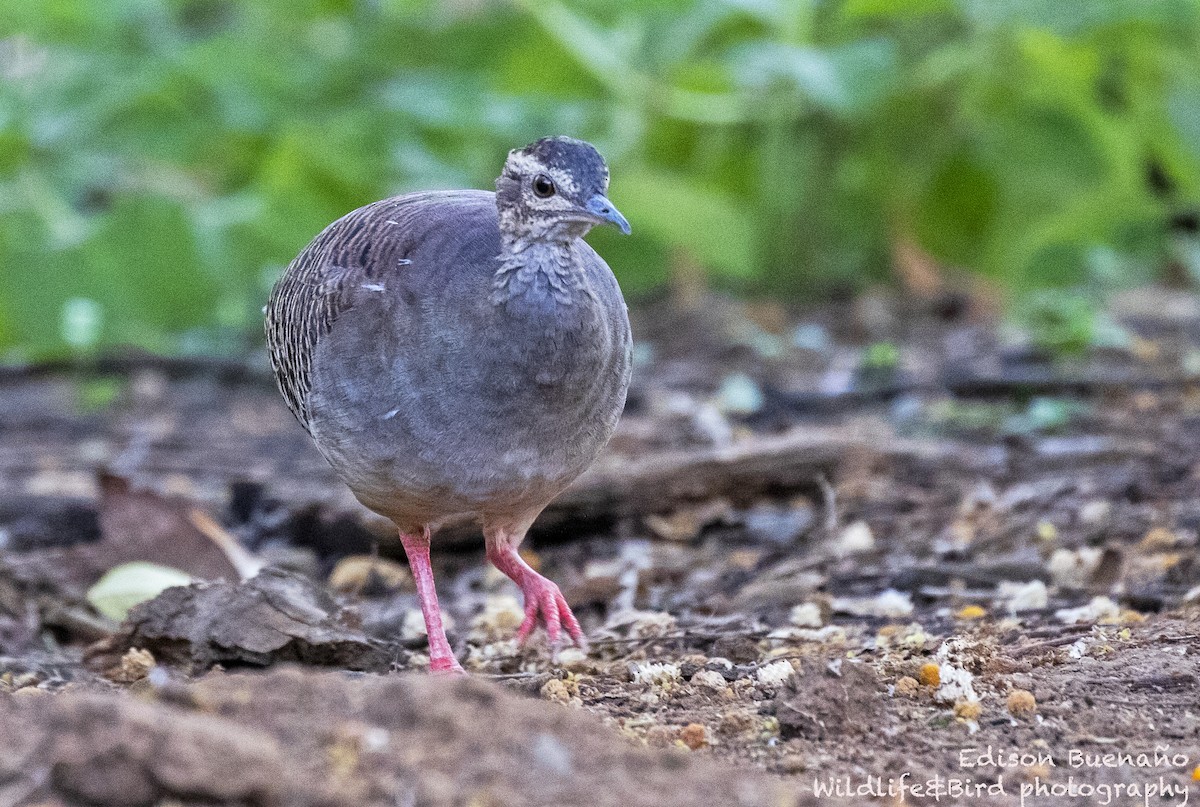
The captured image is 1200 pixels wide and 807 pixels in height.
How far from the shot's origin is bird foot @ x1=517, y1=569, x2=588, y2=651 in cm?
464

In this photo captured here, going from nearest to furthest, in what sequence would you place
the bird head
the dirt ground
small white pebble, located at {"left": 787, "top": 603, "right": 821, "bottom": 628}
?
the dirt ground → the bird head → small white pebble, located at {"left": 787, "top": 603, "right": 821, "bottom": 628}

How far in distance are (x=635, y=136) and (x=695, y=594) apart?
180 inches

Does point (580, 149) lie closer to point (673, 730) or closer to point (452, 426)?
point (452, 426)

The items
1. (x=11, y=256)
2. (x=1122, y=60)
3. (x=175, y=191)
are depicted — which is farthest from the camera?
(x=175, y=191)

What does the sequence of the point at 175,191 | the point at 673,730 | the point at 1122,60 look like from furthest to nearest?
the point at 175,191 → the point at 1122,60 → the point at 673,730

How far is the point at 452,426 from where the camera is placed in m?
4.01

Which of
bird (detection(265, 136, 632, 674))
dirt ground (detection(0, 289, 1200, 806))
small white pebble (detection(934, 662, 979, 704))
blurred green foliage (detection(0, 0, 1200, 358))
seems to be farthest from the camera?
blurred green foliage (detection(0, 0, 1200, 358))

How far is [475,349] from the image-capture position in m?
3.96

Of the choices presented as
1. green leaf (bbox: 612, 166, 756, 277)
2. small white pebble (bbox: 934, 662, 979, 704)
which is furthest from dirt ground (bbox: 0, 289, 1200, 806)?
green leaf (bbox: 612, 166, 756, 277)

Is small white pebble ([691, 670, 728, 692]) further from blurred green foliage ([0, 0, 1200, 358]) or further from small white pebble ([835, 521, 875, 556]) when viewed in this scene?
blurred green foliage ([0, 0, 1200, 358])

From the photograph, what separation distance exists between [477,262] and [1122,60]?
680cm

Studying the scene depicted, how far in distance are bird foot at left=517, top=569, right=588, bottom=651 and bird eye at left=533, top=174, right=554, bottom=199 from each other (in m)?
1.33

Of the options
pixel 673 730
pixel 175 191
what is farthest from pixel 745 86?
pixel 673 730

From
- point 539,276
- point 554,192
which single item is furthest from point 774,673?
point 554,192
